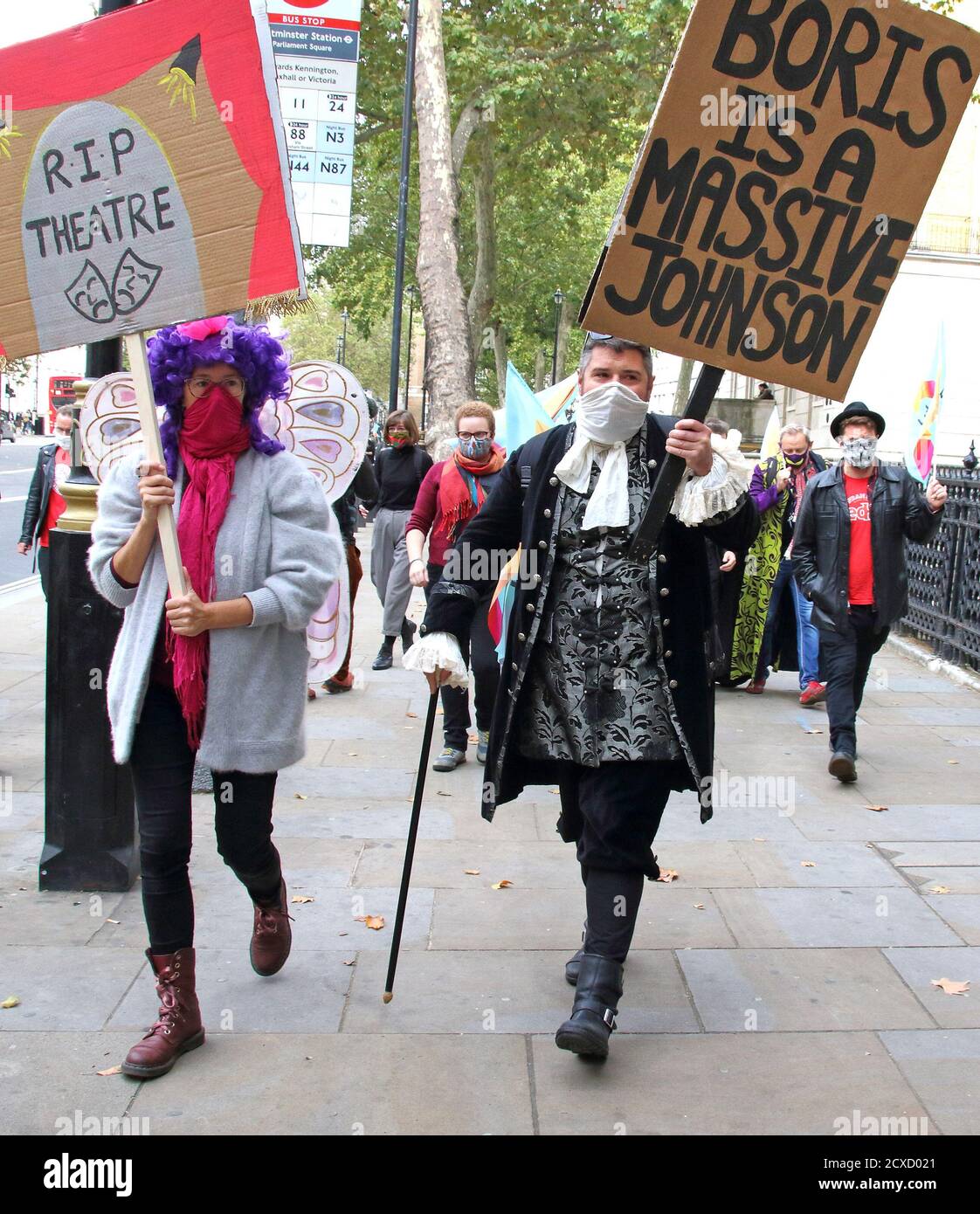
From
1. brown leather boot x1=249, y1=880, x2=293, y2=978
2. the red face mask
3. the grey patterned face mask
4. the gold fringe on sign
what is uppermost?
the gold fringe on sign

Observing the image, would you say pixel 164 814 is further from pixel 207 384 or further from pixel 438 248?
pixel 438 248

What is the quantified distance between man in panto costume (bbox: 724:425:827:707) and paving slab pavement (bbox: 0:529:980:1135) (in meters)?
2.50

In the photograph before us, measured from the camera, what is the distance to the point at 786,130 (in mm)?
3223

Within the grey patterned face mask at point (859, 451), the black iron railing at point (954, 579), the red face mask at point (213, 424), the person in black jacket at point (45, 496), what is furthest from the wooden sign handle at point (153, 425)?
the black iron railing at point (954, 579)

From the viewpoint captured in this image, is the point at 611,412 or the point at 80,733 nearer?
the point at 611,412

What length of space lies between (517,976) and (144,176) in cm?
254

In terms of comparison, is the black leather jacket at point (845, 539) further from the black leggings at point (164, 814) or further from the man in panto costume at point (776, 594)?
the black leggings at point (164, 814)

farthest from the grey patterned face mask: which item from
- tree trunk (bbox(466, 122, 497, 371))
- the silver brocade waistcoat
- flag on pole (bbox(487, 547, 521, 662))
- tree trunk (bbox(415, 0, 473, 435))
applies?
tree trunk (bbox(466, 122, 497, 371))

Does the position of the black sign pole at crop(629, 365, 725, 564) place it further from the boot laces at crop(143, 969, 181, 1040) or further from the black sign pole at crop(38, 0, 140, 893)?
the black sign pole at crop(38, 0, 140, 893)

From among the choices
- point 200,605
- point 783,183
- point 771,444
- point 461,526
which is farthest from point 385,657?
point 783,183

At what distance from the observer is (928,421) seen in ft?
21.9

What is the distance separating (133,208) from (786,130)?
167 centimetres

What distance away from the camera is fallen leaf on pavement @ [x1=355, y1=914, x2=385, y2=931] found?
4531mm

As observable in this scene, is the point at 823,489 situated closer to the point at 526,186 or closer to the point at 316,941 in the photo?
the point at 316,941
